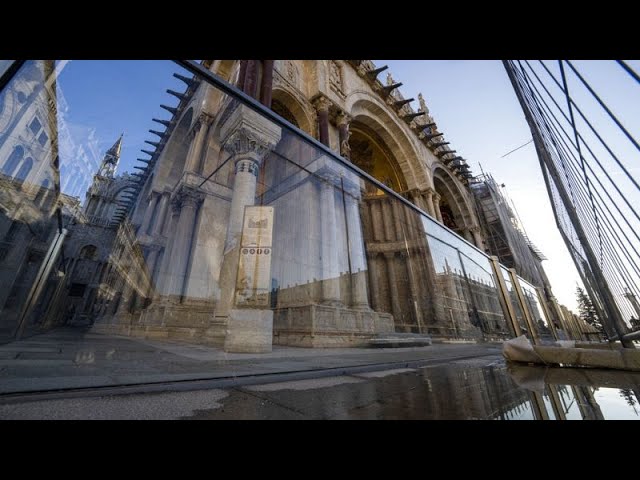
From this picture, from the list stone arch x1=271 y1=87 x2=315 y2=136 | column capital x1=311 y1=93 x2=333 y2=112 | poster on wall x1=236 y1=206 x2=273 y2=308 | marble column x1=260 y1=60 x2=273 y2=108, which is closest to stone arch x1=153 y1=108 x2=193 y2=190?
stone arch x1=271 y1=87 x2=315 y2=136

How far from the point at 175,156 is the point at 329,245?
7868 millimetres

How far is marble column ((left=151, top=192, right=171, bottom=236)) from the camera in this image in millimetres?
8195

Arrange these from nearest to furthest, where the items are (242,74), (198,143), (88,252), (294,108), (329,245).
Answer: (242,74)
(329,245)
(198,143)
(294,108)
(88,252)

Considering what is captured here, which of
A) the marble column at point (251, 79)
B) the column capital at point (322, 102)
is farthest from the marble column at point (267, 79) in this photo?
the column capital at point (322, 102)

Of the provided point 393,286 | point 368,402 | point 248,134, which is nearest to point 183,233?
point 248,134

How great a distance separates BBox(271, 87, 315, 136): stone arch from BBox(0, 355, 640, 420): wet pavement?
7.86 metres

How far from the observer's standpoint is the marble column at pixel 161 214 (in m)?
8.20

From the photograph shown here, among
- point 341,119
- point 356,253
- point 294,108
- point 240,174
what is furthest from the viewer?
point 341,119

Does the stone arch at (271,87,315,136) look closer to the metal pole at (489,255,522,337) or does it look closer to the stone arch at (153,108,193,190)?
the stone arch at (153,108,193,190)

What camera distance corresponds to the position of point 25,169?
3.40 meters

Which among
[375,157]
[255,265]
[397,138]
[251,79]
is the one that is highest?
[397,138]

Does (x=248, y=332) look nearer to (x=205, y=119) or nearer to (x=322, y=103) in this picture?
(x=205, y=119)
